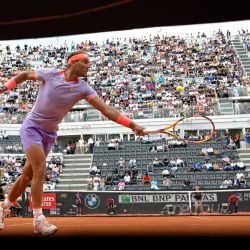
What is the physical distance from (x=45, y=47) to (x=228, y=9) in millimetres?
36017

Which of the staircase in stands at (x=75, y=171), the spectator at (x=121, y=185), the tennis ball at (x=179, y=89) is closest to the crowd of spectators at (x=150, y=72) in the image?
the tennis ball at (x=179, y=89)

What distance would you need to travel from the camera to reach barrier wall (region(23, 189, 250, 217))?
19047mm

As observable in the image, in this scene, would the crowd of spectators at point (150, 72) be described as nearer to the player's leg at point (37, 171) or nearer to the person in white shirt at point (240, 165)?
the person in white shirt at point (240, 165)

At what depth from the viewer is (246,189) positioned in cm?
1914

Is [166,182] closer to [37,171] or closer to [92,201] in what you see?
[92,201]

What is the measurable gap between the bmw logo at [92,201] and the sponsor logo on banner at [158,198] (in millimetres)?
957

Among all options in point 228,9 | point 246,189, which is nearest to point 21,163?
point 246,189

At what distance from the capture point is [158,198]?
19234mm

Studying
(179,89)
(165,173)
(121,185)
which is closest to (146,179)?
(165,173)

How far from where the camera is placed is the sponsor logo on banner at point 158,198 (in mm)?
19062

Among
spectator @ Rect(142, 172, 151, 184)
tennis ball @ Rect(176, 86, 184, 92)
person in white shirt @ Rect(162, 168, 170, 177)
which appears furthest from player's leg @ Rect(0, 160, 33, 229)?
tennis ball @ Rect(176, 86, 184, 92)

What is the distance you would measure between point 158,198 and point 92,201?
2.62 m

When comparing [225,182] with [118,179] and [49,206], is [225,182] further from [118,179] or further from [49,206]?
[49,206]

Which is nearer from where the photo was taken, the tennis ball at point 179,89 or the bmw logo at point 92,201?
the bmw logo at point 92,201
